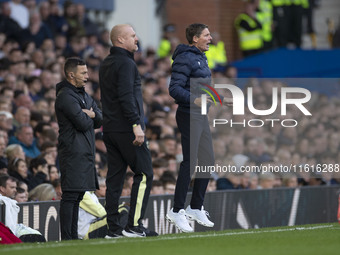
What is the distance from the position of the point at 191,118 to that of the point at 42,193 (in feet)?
7.74

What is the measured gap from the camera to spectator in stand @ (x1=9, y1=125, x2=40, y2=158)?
12603 mm

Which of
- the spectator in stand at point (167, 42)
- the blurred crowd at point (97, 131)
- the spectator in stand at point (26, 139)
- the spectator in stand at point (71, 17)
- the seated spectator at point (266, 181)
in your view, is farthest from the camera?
the spectator in stand at point (167, 42)

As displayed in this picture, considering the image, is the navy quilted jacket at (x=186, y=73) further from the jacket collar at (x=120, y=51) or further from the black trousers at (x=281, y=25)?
the black trousers at (x=281, y=25)

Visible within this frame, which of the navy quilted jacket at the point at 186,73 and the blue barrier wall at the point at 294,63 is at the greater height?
the navy quilted jacket at the point at 186,73

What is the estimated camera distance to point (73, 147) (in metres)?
8.95

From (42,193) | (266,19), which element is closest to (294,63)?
(266,19)

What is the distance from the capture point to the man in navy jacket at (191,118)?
31.2ft

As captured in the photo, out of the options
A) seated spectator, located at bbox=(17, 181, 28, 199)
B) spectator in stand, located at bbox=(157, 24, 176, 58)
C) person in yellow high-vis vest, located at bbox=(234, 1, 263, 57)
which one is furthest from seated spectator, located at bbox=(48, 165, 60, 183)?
person in yellow high-vis vest, located at bbox=(234, 1, 263, 57)

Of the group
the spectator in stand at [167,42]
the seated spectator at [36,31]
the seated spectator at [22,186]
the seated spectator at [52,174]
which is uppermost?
the seated spectator at [36,31]

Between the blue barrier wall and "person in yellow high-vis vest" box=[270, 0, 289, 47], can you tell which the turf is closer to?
the blue barrier wall

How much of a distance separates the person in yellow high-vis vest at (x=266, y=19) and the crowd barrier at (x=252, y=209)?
8369 millimetres

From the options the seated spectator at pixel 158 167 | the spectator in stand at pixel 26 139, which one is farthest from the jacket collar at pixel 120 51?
the seated spectator at pixel 158 167

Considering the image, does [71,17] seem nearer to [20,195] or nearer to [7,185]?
[20,195]

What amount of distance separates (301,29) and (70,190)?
14646 mm
